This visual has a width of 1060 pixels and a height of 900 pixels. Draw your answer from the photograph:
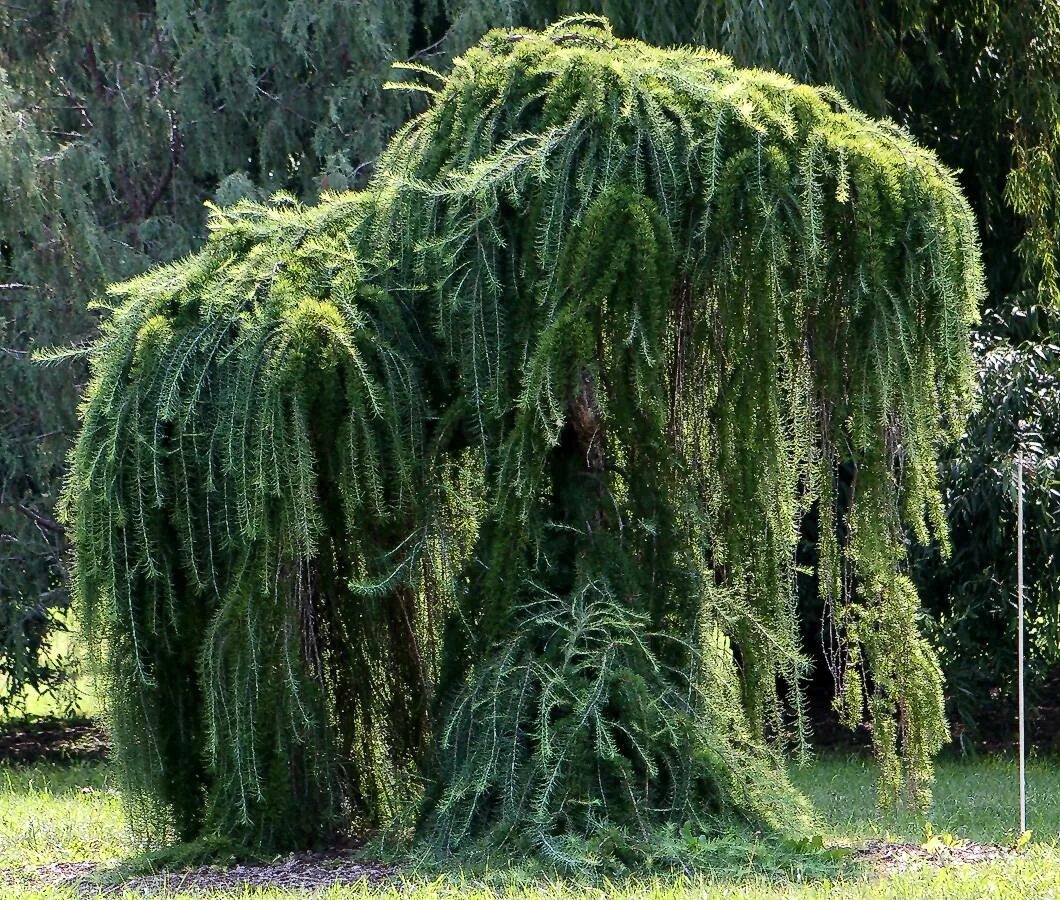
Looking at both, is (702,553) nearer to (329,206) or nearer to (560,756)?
(560,756)

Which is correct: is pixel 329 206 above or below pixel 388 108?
below

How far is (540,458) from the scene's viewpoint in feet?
16.4

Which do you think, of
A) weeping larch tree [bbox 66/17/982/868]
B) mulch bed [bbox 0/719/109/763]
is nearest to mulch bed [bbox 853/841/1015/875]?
weeping larch tree [bbox 66/17/982/868]

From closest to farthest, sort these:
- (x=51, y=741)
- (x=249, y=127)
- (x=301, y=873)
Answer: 1. (x=301, y=873)
2. (x=249, y=127)
3. (x=51, y=741)

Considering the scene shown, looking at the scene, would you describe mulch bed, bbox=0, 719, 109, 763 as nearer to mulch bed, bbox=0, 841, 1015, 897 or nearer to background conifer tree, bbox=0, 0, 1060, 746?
background conifer tree, bbox=0, 0, 1060, 746

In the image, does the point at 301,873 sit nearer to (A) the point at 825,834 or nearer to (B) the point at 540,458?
(B) the point at 540,458

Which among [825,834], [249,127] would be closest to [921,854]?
[825,834]

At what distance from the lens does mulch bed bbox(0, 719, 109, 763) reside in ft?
33.6

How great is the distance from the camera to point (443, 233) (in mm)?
→ 5145

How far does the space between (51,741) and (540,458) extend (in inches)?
271

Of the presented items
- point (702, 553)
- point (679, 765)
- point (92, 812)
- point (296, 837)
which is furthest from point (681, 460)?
point (92, 812)

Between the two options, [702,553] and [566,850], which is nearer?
[566,850]

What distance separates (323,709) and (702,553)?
1.38 m

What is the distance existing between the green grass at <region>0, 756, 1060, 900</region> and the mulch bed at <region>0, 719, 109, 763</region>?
0.35 metres
